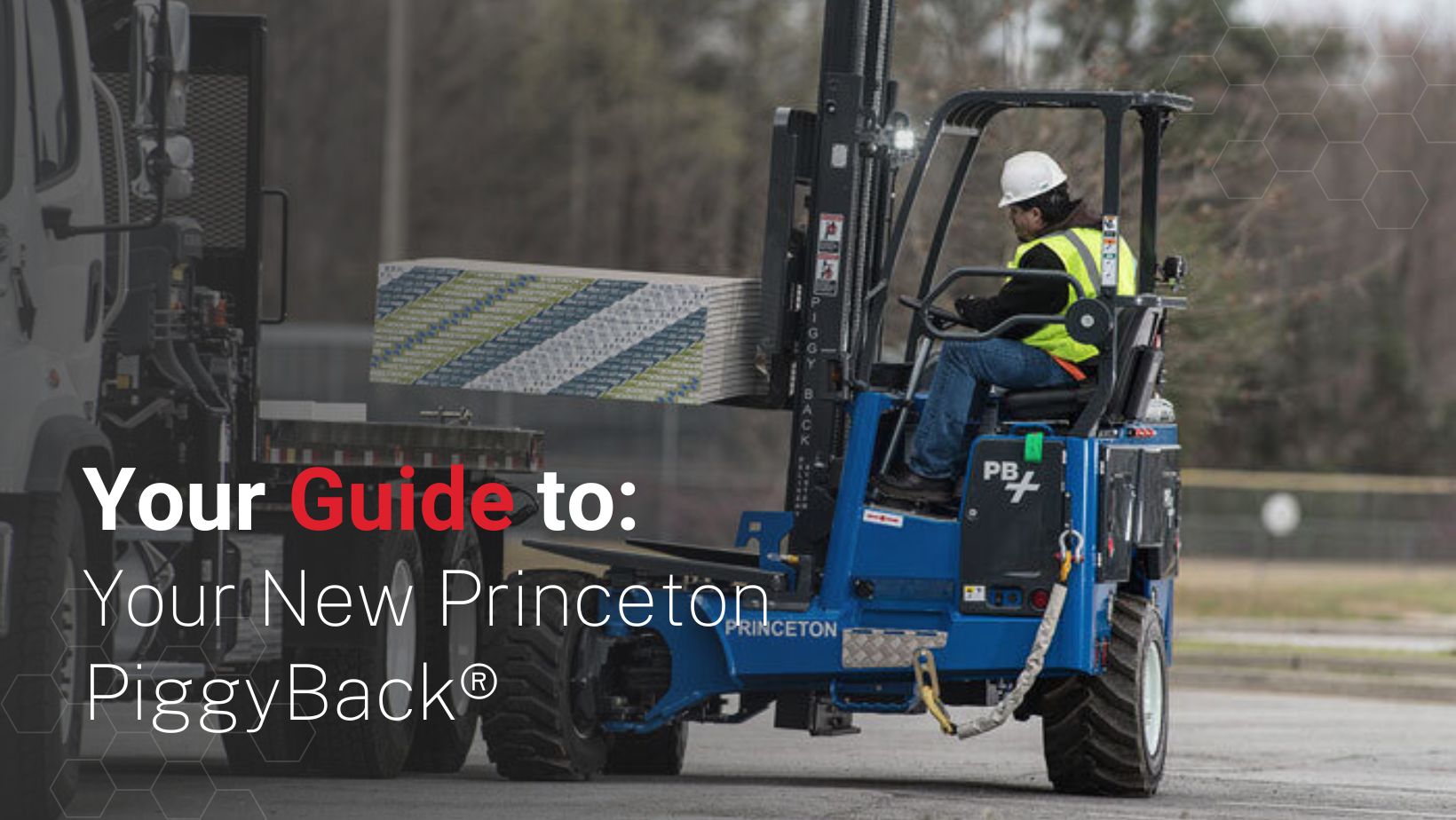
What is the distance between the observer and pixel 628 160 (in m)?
66.1

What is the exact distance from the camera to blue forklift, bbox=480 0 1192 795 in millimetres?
12375

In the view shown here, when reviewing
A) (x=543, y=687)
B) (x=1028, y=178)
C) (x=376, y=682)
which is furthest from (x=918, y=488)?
(x=376, y=682)

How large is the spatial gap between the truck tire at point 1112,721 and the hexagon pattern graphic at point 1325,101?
25.2ft

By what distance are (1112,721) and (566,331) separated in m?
2.69

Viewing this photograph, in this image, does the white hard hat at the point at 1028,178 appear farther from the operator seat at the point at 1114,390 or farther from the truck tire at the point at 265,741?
the truck tire at the point at 265,741

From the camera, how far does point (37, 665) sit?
10.4 m

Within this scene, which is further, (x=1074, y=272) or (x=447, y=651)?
(x=447, y=651)

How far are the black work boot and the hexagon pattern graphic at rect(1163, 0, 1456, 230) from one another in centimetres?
784

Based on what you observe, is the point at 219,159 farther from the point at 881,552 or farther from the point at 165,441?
the point at 881,552

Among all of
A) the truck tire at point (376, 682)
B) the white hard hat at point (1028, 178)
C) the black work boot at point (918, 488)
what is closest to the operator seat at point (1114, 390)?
the black work boot at point (918, 488)

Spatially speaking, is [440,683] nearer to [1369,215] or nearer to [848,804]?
[848,804]

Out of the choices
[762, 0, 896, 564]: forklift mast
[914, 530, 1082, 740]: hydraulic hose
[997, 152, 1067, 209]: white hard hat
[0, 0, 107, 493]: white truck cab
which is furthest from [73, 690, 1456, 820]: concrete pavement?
[997, 152, 1067, 209]: white hard hat

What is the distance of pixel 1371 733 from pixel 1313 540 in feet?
63.1

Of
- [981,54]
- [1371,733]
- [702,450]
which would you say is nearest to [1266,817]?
[1371,733]
